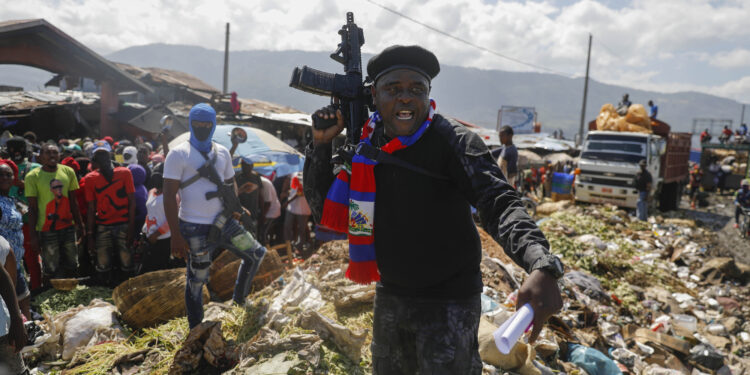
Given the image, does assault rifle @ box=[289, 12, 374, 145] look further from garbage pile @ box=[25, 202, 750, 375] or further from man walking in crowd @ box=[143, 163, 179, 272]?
man walking in crowd @ box=[143, 163, 179, 272]

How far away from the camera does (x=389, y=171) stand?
1.92 m

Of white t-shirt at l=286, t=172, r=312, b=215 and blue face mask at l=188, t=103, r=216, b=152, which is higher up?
blue face mask at l=188, t=103, r=216, b=152

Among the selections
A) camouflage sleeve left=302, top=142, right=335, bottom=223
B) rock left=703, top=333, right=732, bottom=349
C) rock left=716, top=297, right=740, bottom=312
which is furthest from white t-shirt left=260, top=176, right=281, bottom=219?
rock left=716, top=297, right=740, bottom=312

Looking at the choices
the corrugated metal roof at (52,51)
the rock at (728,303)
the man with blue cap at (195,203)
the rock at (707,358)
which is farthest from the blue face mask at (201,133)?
the corrugated metal roof at (52,51)

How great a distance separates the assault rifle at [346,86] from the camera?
7.13 ft

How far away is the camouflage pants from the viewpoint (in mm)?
1823

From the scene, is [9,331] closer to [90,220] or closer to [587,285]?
[90,220]

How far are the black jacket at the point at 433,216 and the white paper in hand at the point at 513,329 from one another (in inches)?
20.3

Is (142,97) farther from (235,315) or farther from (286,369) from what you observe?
(286,369)

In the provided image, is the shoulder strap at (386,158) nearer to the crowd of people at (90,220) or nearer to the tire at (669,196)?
the crowd of people at (90,220)

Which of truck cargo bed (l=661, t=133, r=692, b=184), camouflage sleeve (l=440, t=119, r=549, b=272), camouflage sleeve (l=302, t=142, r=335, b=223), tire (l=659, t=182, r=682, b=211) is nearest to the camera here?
camouflage sleeve (l=440, t=119, r=549, b=272)

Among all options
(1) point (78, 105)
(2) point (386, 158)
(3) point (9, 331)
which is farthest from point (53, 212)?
(1) point (78, 105)

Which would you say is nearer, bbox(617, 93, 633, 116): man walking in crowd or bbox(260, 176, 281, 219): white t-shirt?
bbox(260, 176, 281, 219): white t-shirt

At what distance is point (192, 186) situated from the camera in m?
3.55
